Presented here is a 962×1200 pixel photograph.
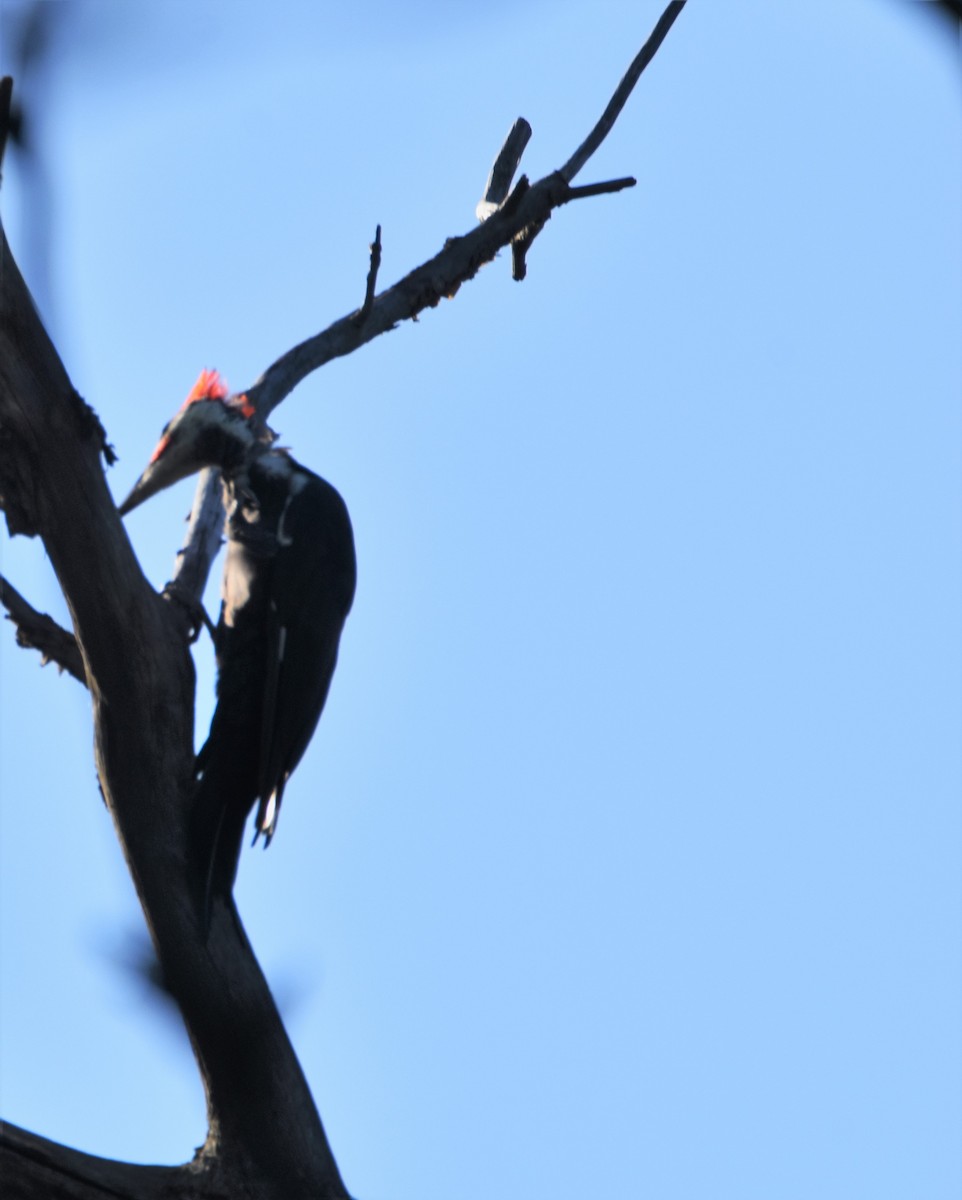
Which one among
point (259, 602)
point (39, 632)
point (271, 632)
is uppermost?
point (259, 602)

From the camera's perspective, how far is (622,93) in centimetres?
426

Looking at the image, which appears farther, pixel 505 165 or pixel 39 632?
pixel 505 165

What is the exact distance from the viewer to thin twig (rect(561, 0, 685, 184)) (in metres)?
4.05

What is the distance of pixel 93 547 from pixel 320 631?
40.4 inches

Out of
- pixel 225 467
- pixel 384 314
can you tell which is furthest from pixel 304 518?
pixel 384 314

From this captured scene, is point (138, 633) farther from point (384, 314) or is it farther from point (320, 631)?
point (384, 314)

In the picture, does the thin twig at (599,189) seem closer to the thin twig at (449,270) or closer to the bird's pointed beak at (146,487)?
the thin twig at (449,270)

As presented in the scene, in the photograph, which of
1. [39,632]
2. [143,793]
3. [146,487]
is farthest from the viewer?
[146,487]

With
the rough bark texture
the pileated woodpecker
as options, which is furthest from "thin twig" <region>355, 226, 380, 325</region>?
the rough bark texture

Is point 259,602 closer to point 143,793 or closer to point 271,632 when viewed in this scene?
point 271,632

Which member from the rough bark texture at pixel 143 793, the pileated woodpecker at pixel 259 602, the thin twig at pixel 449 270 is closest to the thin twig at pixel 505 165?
the thin twig at pixel 449 270

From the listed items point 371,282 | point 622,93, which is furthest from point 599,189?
point 371,282

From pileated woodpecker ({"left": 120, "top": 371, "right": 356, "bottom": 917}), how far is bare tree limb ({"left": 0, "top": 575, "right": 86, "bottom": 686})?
0.40 meters

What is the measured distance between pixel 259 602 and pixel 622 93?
6.19 feet
